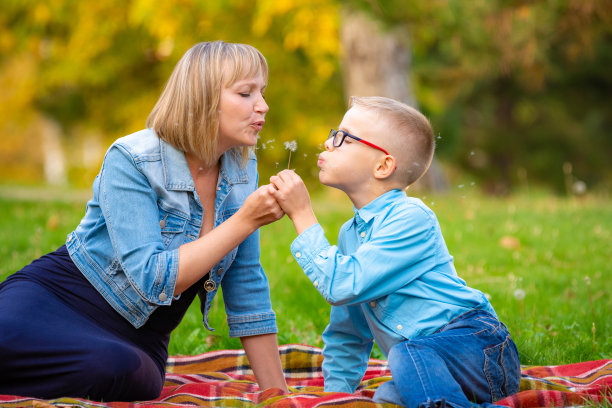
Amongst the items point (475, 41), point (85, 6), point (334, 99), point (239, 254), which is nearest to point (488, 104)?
point (334, 99)

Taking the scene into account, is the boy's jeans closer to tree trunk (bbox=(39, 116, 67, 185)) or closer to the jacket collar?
the jacket collar

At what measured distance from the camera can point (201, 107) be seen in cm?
256

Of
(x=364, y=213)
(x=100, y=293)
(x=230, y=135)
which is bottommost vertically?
(x=100, y=293)

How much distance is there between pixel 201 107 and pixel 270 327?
3.20 feet

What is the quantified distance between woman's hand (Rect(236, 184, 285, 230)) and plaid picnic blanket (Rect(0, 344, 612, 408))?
647 mm

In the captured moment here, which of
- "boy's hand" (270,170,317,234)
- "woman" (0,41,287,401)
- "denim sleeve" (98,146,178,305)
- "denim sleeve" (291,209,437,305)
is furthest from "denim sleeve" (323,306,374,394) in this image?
"denim sleeve" (98,146,178,305)

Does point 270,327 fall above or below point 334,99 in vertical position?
below

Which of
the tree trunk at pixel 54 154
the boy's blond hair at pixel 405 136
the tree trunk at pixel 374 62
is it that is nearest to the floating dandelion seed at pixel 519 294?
the boy's blond hair at pixel 405 136

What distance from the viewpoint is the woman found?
93.1 inches

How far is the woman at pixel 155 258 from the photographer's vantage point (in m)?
2.37

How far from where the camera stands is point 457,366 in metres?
2.26

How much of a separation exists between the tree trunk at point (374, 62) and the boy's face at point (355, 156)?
8003mm

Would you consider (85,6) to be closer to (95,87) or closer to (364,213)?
(95,87)

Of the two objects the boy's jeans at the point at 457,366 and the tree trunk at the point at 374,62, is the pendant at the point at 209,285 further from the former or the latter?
the tree trunk at the point at 374,62
